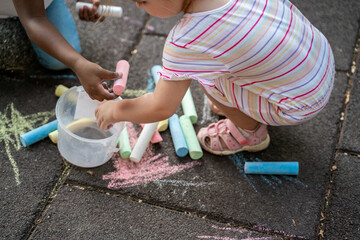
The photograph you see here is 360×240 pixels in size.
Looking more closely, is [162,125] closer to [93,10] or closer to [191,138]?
[191,138]

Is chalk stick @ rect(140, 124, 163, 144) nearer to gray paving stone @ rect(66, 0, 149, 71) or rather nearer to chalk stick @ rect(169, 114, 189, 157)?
chalk stick @ rect(169, 114, 189, 157)

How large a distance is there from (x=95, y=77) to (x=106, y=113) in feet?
0.45

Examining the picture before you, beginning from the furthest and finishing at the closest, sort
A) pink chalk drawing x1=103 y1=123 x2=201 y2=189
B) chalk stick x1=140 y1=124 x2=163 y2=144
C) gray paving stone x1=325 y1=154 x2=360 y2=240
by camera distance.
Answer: chalk stick x1=140 y1=124 x2=163 y2=144 < pink chalk drawing x1=103 y1=123 x2=201 y2=189 < gray paving stone x1=325 y1=154 x2=360 y2=240

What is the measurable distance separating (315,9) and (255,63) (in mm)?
1325

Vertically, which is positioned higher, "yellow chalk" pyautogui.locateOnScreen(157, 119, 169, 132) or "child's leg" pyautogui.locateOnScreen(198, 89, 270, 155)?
"child's leg" pyautogui.locateOnScreen(198, 89, 270, 155)

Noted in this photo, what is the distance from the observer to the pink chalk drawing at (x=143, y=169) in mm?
1531

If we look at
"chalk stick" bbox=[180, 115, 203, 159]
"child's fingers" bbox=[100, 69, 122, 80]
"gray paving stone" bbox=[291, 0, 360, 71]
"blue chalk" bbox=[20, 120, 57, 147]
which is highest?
"gray paving stone" bbox=[291, 0, 360, 71]

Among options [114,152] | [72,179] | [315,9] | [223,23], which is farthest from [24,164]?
[315,9]

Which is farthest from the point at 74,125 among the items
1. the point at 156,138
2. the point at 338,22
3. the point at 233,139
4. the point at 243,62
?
the point at 338,22

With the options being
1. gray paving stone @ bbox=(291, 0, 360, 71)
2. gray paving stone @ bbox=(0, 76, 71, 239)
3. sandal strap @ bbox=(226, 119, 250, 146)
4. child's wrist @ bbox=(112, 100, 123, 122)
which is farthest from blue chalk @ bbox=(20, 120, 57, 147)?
gray paving stone @ bbox=(291, 0, 360, 71)

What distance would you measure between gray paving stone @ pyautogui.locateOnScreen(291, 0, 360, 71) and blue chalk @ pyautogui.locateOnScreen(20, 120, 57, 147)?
147 cm

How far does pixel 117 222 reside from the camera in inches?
55.3

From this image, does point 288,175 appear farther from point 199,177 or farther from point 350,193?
point 199,177

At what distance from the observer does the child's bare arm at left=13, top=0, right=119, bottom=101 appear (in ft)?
4.39
